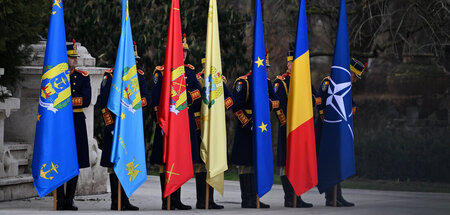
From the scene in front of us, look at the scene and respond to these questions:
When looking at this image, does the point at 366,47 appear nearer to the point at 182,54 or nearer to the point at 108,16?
the point at 108,16

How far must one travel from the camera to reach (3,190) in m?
11.5

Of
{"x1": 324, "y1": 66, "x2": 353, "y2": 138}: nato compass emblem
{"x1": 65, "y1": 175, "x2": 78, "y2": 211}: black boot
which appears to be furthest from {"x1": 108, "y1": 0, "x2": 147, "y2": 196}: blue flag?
{"x1": 324, "y1": 66, "x2": 353, "y2": 138}: nato compass emblem

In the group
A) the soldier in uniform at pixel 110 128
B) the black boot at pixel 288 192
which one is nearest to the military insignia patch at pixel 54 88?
the soldier in uniform at pixel 110 128

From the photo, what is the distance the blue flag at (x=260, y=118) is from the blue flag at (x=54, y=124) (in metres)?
2.14

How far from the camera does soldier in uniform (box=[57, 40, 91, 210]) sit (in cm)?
1067

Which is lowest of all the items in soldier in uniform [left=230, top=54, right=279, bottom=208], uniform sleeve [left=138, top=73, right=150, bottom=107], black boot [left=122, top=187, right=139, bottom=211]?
black boot [left=122, top=187, right=139, bottom=211]

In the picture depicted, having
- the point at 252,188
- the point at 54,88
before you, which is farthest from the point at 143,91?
the point at 252,188

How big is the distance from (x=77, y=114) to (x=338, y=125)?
10.5 feet

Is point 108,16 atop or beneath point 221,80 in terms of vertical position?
atop

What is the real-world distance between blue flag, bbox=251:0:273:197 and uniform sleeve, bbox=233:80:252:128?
7.4 inches

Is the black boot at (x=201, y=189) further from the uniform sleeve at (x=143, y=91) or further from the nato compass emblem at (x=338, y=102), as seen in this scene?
the nato compass emblem at (x=338, y=102)

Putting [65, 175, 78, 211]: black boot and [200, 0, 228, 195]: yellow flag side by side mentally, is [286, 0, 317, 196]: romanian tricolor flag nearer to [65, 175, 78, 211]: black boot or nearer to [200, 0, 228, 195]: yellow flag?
[200, 0, 228, 195]: yellow flag

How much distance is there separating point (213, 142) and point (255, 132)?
0.54 metres

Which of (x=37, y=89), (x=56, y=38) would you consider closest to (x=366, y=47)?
(x=37, y=89)
